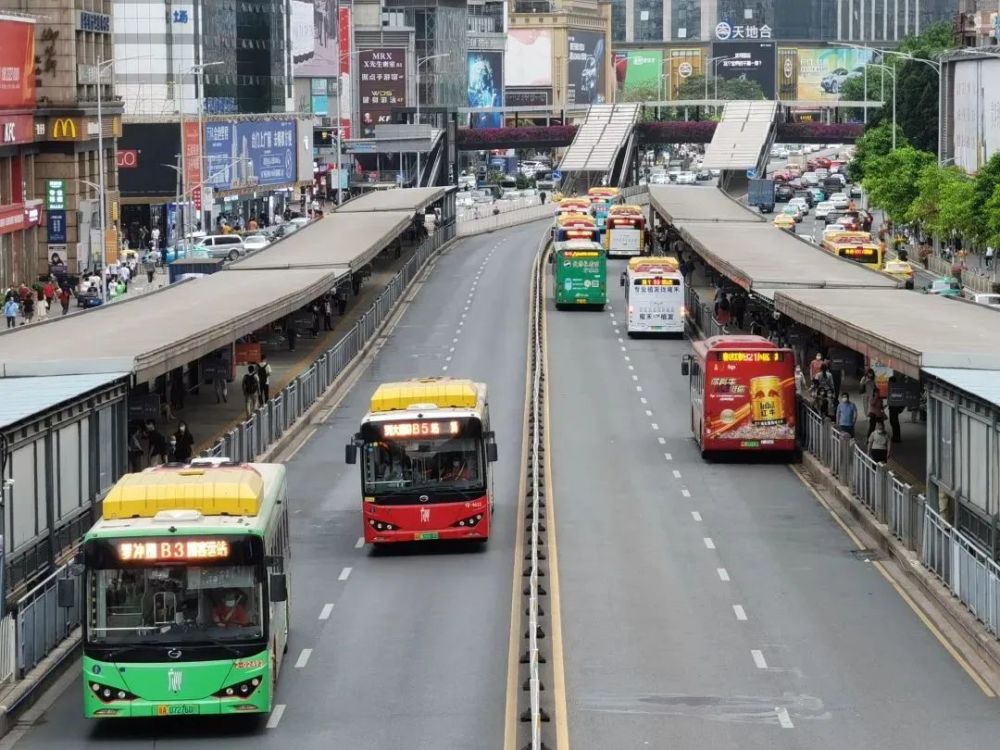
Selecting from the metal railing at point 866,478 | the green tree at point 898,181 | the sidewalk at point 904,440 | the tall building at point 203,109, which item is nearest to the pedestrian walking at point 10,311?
the tall building at point 203,109

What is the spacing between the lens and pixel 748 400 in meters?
43.6

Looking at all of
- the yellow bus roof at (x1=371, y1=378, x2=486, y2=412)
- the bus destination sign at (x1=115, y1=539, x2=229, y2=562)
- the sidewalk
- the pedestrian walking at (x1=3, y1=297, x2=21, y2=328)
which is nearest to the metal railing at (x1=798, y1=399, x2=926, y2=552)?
the sidewalk

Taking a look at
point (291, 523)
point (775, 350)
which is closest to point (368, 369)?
point (775, 350)

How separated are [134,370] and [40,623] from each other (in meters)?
7.76

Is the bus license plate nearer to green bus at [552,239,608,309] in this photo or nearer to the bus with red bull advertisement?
green bus at [552,239,608,309]

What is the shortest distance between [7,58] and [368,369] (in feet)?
105

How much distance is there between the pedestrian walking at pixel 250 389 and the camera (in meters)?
50.2

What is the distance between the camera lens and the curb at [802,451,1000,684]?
83.6ft

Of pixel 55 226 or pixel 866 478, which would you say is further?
pixel 55 226

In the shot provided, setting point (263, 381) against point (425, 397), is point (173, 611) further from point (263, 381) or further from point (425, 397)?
point (263, 381)

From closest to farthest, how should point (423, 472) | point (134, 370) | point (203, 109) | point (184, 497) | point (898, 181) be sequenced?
point (184, 497) → point (134, 370) → point (423, 472) → point (898, 181) → point (203, 109)

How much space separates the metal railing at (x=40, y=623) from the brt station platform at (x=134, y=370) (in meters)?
0.42

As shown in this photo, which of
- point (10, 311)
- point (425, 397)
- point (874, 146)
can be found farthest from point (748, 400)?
point (874, 146)

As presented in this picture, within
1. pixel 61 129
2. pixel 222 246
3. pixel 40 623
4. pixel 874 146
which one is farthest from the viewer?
pixel 874 146
